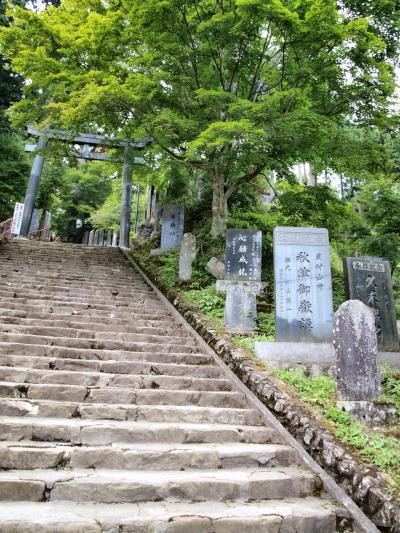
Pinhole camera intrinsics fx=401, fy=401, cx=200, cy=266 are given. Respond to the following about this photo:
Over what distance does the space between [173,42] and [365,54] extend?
183 inches

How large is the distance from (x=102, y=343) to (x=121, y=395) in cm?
161

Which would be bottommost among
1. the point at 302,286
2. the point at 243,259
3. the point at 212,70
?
the point at 302,286

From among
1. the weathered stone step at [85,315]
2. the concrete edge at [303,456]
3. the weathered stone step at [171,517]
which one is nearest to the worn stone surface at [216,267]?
the weathered stone step at [85,315]

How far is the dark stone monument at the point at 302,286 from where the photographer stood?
680cm

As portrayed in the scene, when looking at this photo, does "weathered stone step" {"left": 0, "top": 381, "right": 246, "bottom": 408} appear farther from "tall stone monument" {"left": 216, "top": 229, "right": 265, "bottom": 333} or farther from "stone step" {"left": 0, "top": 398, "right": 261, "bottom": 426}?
"tall stone monument" {"left": 216, "top": 229, "right": 265, "bottom": 333}

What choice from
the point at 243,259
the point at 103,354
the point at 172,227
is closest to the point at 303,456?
the point at 103,354

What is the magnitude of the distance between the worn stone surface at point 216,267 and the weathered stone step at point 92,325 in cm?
375

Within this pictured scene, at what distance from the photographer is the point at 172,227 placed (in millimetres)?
15375

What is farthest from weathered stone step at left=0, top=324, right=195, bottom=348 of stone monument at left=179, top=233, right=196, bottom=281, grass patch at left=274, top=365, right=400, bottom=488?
stone monument at left=179, top=233, right=196, bottom=281

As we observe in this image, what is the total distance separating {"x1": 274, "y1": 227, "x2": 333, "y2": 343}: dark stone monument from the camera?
6.80 meters

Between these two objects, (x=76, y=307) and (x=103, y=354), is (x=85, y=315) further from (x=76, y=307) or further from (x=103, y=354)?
(x=103, y=354)

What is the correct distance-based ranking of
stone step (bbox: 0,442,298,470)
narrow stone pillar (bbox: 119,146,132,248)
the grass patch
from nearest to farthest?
stone step (bbox: 0,442,298,470), the grass patch, narrow stone pillar (bbox: 119,146,132,248)

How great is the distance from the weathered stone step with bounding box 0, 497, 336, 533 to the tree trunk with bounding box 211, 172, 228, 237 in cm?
951

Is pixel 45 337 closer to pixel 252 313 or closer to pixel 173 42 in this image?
pixel 252 313
